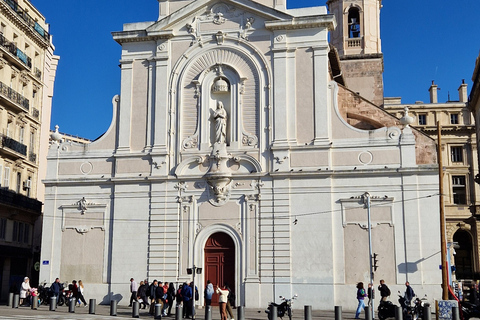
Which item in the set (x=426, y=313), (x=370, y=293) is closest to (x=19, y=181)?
(x=370, y=293)

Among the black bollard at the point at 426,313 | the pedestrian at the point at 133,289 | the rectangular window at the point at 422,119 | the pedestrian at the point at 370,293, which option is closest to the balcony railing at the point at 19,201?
the pedestrian at the point at 133,289

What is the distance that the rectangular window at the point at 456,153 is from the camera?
5803 cm

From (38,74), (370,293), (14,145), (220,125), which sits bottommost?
(370,293)

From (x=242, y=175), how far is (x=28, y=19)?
19540mm

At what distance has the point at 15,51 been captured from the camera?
37719 millimetres

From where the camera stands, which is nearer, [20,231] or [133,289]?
[133,289]

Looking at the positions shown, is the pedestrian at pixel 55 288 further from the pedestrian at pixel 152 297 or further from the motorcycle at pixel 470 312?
the motorcycle at pixel 470 312

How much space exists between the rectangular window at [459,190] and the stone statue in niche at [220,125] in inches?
1317

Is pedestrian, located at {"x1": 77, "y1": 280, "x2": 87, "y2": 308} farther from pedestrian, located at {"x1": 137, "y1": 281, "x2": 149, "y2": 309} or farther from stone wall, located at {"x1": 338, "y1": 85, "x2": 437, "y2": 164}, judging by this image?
stone wall, located at {"x1": 338, "y1": 85, "x2": 437, "y2": 164}

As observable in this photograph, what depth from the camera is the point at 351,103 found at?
1288 inches

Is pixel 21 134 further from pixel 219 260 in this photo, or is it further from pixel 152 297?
pixel 152 297

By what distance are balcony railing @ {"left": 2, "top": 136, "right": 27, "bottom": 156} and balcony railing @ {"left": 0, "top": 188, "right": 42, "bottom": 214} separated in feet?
8.41

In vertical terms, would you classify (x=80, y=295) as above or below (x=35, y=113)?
below

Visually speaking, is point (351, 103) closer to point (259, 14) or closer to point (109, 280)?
point (259, 14)
